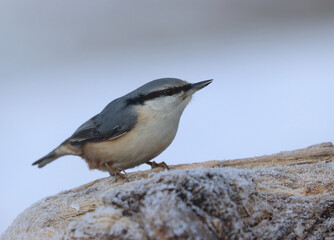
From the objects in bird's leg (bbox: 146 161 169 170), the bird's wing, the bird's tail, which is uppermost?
the bird's wing

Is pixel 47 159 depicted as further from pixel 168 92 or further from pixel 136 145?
pixel 168 92

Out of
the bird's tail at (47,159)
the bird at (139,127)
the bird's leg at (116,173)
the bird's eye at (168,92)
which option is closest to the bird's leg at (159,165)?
the bird at (139,127)

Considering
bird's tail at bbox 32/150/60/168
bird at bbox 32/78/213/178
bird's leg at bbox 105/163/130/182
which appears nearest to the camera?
bird's leg at bbox 105/163/130/182

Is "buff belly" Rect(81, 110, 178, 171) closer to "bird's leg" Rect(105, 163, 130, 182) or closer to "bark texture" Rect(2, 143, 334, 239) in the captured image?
"bird's leg" Rect(105, 163, 130, 182)

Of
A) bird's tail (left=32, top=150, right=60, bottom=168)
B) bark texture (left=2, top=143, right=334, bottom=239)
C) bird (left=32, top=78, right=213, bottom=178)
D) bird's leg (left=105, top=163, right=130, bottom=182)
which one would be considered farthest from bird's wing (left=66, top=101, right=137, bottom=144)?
bark texture (left=2, top=143, right=334, bottom=239)

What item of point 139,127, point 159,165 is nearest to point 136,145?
point 139,127

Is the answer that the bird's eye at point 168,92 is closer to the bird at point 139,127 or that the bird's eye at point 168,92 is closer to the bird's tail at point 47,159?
the bird at point 139,127

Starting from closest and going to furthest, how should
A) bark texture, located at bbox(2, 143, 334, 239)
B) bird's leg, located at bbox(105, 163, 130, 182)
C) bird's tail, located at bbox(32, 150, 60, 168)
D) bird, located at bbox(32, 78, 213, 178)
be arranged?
bark texture, located at bbox(2, 143, 334, 239), bird's leg, located at bbox(105, 163, 130, 182), bird, located at bbox(32, 78, 213, 178), bird's tail, located at bbox(32, 150, 60, 168)

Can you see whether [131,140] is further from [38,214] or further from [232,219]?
[232,219]
